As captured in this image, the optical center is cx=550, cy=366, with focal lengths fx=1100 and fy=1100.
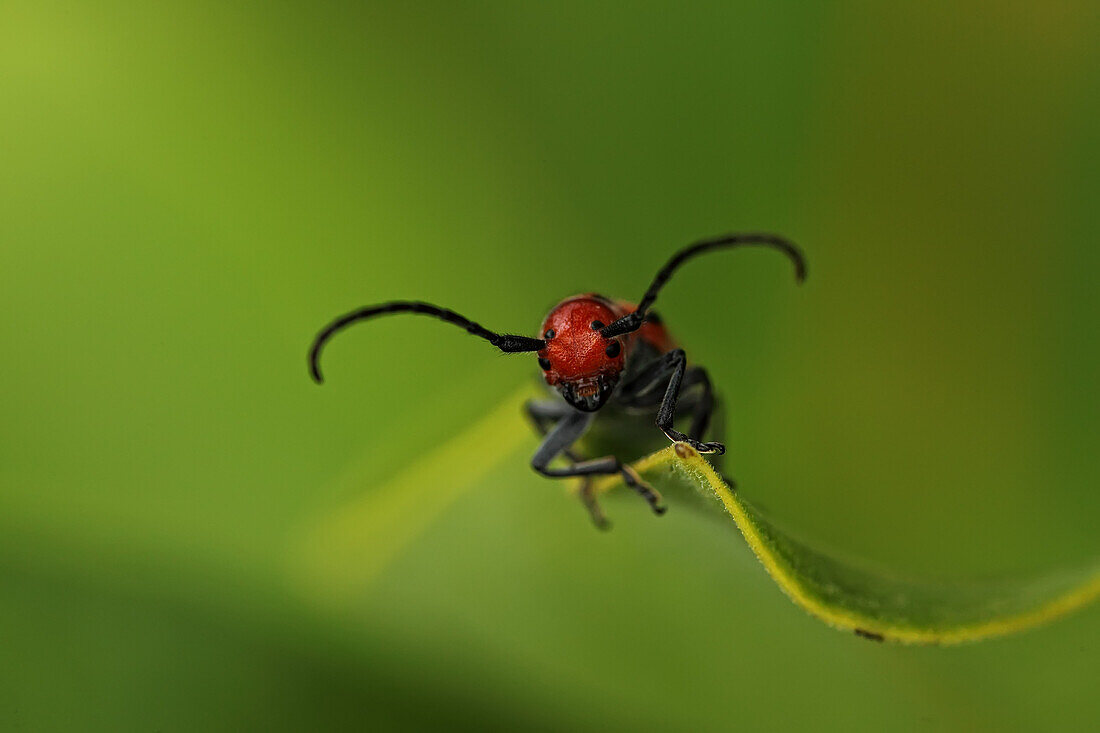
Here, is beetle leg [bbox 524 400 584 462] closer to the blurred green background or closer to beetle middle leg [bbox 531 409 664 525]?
beetle middle leg [bbox 531 409 664 525]

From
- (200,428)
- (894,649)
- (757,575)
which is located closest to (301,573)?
(200,428)

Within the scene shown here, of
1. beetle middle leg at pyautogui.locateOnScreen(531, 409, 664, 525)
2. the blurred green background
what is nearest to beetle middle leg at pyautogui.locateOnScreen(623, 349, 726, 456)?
Answer: beetle middle leg at pyautogui.locateOnScreen(531, 409, 664, 525)

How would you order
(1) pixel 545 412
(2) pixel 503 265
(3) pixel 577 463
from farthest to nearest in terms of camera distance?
(2) pixel 503 265, (1) pixel 545 412, (3) pixel 577 463

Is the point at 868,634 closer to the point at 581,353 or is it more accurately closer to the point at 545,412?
the point at 581,353

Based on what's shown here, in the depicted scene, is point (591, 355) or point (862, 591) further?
point (591, 355)

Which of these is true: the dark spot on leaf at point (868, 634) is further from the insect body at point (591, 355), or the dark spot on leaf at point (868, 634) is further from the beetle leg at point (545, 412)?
the beetle leg at point (545, 412)

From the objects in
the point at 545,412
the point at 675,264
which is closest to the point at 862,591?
the point at 675,264

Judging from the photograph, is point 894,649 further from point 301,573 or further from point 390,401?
point 390,401
